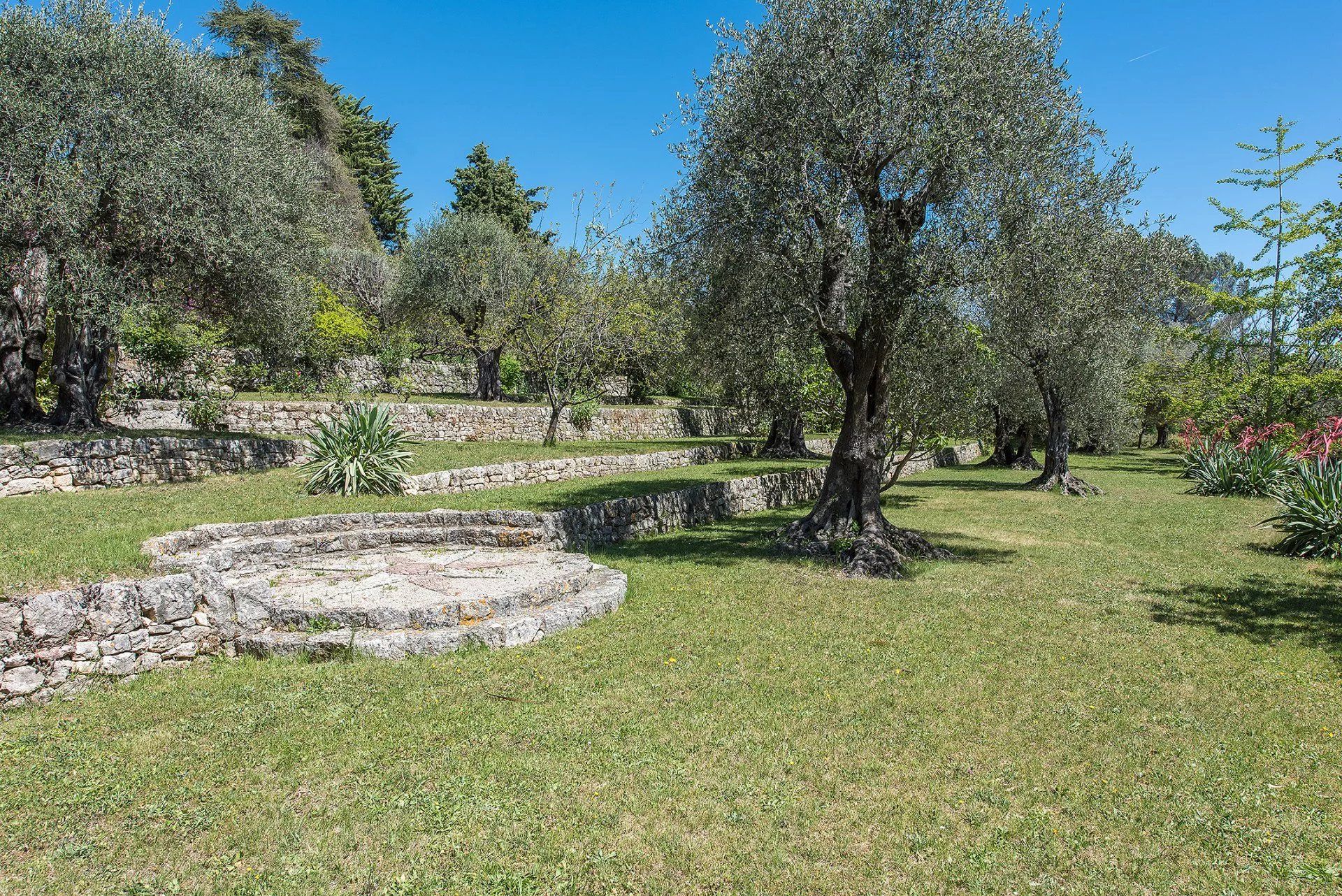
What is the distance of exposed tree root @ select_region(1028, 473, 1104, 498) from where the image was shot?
21.5 meters

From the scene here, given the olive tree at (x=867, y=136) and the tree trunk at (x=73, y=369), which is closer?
the olive tree at (x=867, y=136)

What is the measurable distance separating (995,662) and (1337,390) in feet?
53.6

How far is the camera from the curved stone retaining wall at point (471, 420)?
19.4 meters

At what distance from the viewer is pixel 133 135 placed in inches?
545

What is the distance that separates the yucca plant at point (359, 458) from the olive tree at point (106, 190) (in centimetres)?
428

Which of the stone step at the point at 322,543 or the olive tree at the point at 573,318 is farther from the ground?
the olive tree at the point at 573,318

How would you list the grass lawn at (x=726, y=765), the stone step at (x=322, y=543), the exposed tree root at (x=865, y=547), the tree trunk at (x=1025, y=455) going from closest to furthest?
1. the grass lawn at (x=726, y=765)
2. the stone step at (x=322, y=543)
3. the exposed tree root at (x=865, y=547)
4. the tree trunk at (x=1025, y=455)

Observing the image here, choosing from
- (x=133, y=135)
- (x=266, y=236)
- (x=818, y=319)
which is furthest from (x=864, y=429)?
(x=133, y=135)

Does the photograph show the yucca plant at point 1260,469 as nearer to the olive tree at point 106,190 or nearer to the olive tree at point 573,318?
the olive tree at point 573,318

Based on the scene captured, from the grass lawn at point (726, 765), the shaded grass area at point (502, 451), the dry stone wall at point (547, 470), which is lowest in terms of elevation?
the grass lawn at point (726, 765)

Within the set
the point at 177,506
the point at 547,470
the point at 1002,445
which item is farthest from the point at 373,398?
the point at 1002,445

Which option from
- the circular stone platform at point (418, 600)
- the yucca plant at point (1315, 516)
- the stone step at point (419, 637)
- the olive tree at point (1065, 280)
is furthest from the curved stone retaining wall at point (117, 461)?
the yucca plant at point (1315, 516)

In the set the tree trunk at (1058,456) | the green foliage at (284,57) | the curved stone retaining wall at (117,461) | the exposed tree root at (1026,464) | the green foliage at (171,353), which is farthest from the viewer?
the green foliage at (284,57)

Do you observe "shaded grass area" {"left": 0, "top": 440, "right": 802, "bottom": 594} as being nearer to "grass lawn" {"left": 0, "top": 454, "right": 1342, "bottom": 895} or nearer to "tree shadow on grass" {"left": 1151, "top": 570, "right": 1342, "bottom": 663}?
"grass lawn" {"left": 0, "top": 454, "right": 1342, "bottom": 895}
